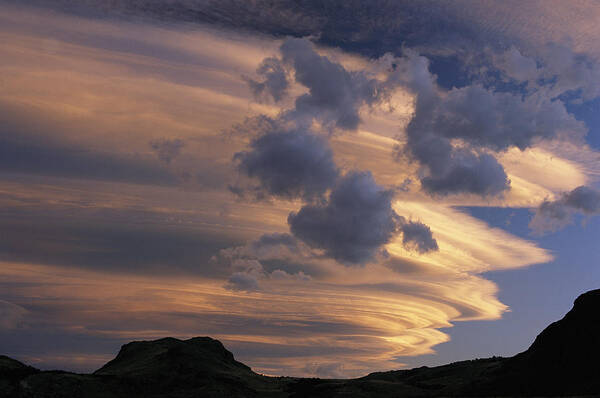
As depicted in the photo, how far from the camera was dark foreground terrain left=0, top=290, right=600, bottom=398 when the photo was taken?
89125 mm

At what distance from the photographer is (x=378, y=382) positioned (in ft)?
380

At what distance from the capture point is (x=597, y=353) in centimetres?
8731

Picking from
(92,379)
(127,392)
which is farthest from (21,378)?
(127,392)

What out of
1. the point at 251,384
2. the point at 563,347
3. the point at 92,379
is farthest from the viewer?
the point at 251,384

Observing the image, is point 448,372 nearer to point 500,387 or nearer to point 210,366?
point 500,387

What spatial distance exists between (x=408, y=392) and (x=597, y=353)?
35872mm

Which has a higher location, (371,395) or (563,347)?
(563,347)

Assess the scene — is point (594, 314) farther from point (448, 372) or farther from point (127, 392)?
point (127, 392)

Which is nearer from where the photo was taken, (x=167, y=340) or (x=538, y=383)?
(x=538, y=383)

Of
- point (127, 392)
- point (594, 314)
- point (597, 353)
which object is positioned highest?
point (594, 314)

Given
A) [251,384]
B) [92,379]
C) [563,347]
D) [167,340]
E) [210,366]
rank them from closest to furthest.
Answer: [563,347], [92,379], [251,384], [210,366], [167,340]

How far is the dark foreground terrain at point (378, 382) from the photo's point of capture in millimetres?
89125

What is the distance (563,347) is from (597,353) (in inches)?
278

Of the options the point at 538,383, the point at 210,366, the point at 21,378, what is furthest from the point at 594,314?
the point at 21,378
